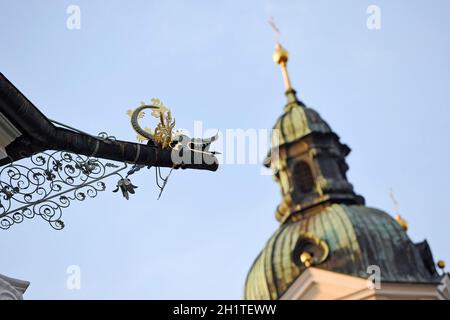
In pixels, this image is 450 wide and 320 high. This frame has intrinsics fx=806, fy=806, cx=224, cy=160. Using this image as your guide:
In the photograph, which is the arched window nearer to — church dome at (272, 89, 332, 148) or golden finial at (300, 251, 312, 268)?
church dome at (272, 89, 332, 148)

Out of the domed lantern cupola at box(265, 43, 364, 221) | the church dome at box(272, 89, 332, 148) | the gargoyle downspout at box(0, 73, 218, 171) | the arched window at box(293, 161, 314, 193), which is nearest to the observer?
the gargoyle downspout at box(0, 73, 218, 171)

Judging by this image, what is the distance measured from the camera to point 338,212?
→ 3350 centimetres

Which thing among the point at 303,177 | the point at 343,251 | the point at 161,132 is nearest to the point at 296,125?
the point at 303,177

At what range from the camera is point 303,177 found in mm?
37688

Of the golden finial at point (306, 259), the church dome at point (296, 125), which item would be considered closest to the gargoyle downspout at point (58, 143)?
the golden finial at point (306, 259)

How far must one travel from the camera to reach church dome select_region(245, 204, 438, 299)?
30906 mm

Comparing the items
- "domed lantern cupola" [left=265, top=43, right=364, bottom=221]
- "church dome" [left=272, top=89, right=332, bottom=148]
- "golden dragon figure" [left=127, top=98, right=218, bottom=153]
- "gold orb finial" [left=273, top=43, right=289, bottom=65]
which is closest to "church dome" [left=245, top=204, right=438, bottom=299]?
"domed lantern cupola" [left=265, top=43, right=364, bottom=221]

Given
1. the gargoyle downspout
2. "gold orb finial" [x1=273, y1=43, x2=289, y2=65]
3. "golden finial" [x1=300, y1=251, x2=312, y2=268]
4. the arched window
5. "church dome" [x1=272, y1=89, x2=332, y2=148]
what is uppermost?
"gold orb finial" [x1=273, y1=43, x2=289, y2=65]

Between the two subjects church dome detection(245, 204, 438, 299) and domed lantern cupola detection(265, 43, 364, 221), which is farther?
domed lantern cupola detection(265, 43, 364, 221)

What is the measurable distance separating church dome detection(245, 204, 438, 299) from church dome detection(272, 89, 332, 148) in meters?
5.33

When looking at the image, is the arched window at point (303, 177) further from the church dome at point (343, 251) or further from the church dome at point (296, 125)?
the church dome at point (343, 251)
